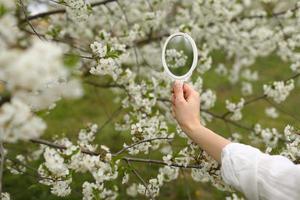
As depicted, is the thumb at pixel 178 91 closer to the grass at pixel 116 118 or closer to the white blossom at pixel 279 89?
the grass at pixel 116 118

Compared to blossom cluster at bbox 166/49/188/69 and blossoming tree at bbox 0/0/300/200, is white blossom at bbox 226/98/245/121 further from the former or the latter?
blossom cluster at bbox 166/49/188/69

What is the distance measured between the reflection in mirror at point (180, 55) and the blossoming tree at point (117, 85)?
324 mm

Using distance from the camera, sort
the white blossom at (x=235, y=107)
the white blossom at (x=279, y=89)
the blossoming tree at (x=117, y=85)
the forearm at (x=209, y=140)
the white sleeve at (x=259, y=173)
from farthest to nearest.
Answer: the white blossom at (x=235, y=107) → the white blossom at (x=279, y=89) → the forearm at (x=209, y=140) → the white sleeve at (x=259, y=173) → the blossoming tree at (x=117, y=85)

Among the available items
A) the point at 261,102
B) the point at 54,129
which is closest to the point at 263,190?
the point at 54,129

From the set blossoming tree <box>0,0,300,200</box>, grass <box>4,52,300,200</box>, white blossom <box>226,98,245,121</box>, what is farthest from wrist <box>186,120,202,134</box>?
white blossom <box>226,98,245,121</box>

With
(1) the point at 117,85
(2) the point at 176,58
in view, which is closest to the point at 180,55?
(2) the point at 176,58

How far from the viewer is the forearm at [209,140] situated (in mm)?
2059

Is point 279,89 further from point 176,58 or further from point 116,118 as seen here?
point 116,118

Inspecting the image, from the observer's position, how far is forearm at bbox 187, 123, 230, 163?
206 cm

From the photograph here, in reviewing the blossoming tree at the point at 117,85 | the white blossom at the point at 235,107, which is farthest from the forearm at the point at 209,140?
the white blossom at the point at 235,107

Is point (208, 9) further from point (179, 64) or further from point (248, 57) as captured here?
point (179, 64)

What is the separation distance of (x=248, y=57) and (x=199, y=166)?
11.5ft

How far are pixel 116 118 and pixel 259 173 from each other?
4.65m

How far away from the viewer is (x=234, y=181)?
6.46 ft
